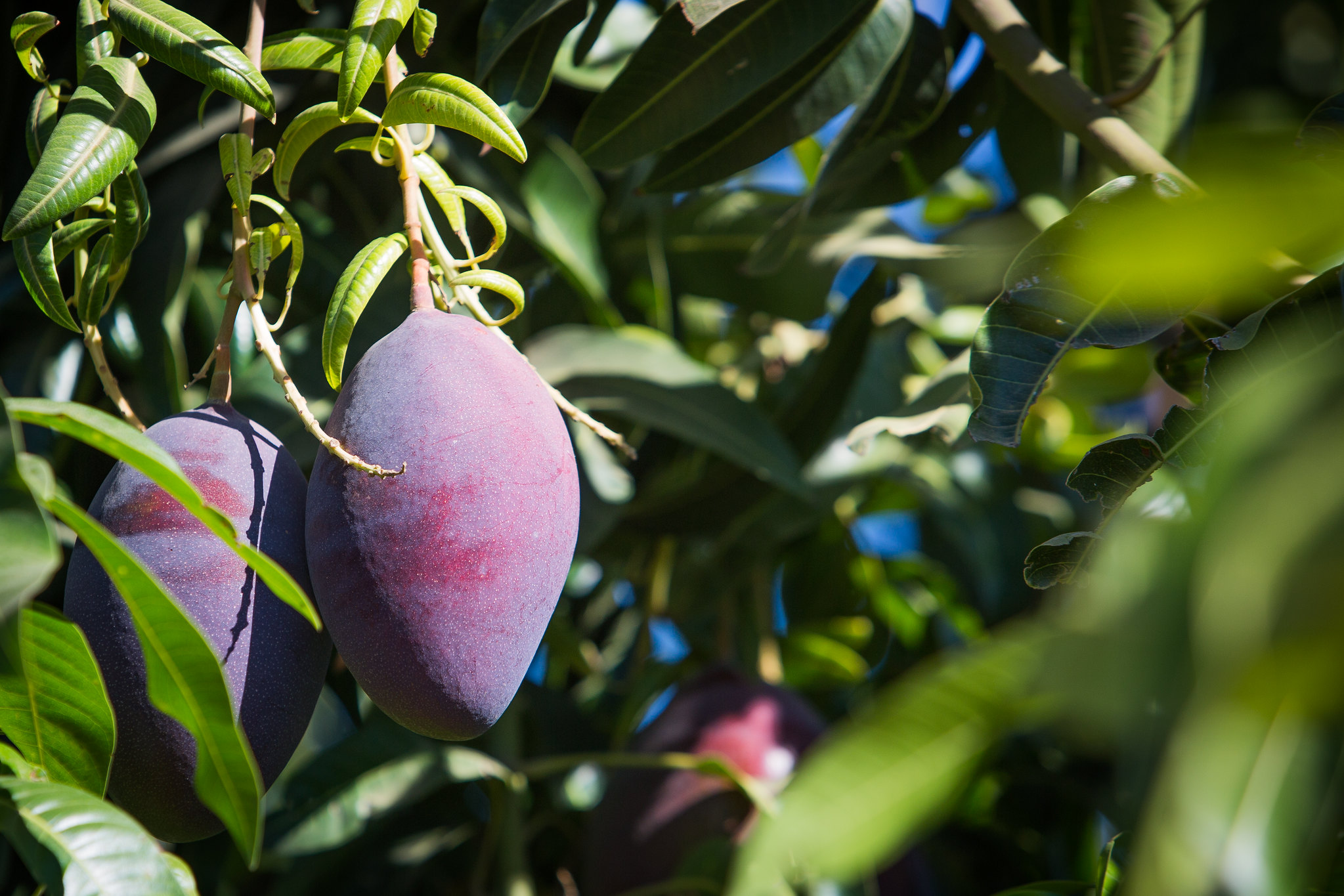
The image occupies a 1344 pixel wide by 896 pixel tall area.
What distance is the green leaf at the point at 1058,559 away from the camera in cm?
58

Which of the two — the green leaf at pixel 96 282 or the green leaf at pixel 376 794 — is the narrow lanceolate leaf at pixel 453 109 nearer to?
the green leaf at pixel 96 282

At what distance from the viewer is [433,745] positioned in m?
1.06

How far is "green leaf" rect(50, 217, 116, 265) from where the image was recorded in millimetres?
589

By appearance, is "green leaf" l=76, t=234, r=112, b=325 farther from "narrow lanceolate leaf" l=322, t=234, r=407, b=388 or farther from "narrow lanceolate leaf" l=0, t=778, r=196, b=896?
"narrow lanceolate leaf" l=0, t=778, r=196, b=896

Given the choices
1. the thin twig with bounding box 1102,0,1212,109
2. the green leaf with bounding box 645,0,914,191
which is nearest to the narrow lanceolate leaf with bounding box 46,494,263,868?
the green leaf with bounding box 645,0,914,191

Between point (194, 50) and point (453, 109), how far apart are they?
0.40 ft

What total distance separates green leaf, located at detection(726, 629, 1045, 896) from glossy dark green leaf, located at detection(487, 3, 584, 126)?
1.73ft

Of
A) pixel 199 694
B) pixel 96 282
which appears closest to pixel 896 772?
pixel 199 694

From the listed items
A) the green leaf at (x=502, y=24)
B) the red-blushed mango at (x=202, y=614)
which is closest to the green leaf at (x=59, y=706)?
the red-blushed mango at (x=202, y=614)

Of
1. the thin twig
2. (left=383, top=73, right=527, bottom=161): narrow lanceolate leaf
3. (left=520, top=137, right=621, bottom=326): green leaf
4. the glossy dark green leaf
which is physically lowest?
(left=520, top=137, right=621, bottom=326): green leaf

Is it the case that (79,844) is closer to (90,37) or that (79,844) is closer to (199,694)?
(199,694)

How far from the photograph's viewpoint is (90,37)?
0.57 m

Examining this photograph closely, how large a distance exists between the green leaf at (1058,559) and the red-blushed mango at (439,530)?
0.24 m

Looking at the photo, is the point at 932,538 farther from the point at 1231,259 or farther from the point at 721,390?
the point at 1231,259
